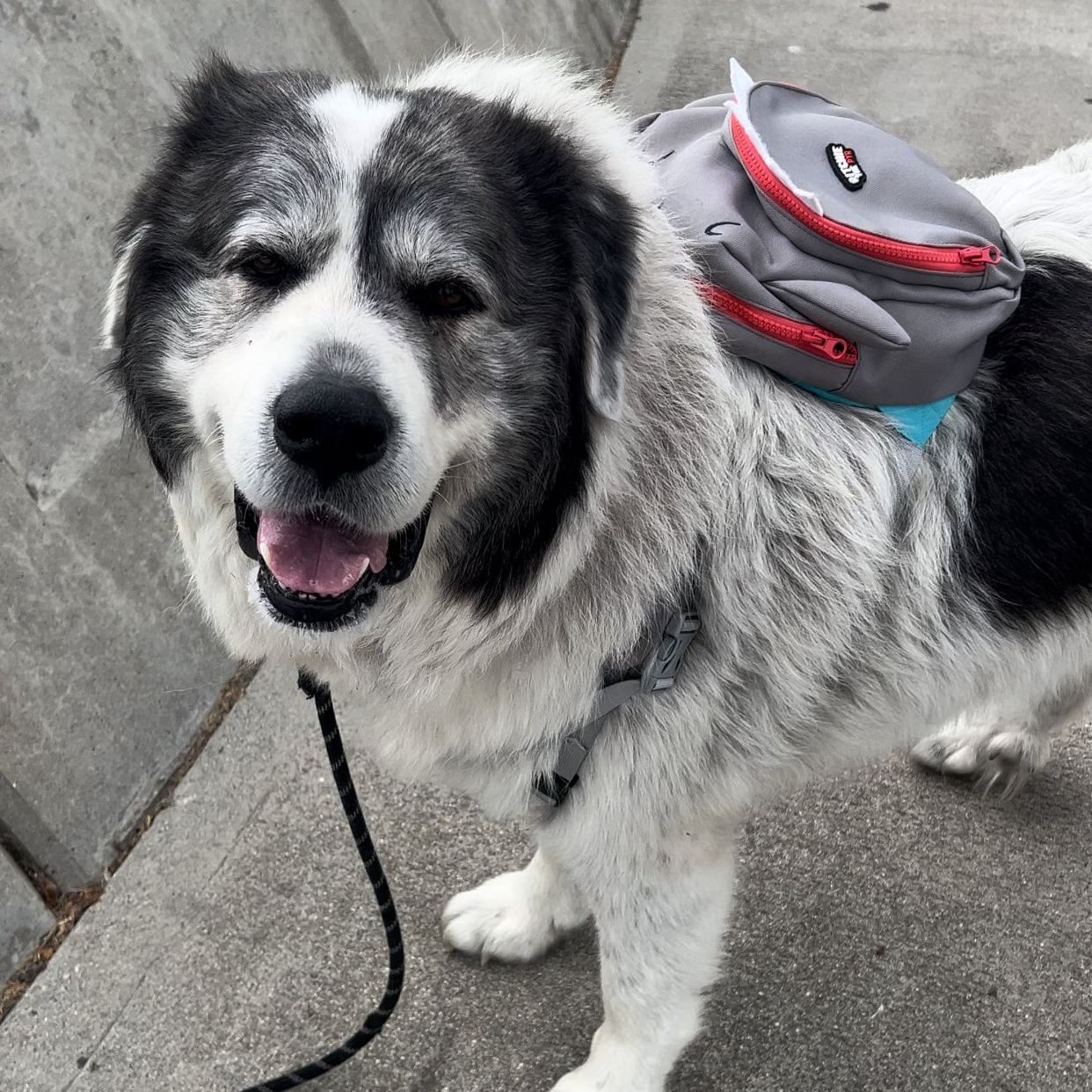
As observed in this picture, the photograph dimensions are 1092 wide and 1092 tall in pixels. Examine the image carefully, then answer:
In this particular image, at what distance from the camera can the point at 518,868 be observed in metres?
2.61

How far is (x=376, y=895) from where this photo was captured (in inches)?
82.9

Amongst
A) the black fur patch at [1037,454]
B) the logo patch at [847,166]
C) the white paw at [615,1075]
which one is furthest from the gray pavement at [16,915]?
the logo patch at [847,166]

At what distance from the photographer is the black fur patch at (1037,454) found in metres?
1.73

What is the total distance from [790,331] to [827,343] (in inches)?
2.5

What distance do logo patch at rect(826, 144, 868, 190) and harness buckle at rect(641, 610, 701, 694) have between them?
0.80 meters

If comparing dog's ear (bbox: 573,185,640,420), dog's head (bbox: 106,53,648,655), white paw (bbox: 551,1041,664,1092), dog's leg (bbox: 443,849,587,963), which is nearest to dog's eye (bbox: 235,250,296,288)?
dog's head (bbox: 106,53,648,655)

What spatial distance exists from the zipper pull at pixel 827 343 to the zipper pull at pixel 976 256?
23cm

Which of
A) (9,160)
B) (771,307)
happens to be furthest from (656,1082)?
(9,160)

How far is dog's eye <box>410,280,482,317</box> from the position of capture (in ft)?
4.90

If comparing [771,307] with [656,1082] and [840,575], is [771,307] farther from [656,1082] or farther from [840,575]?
[656,1082]

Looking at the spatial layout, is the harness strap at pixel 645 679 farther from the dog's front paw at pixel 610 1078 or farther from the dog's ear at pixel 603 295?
the dog's front paw at pixel 610 1078

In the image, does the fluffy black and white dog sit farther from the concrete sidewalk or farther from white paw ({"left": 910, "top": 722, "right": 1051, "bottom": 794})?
white paw ({"left": 910, "top": 722, "right": 1051, "bottom": 794})

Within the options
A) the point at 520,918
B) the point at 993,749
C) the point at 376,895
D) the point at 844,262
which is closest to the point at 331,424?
the point at 844,262

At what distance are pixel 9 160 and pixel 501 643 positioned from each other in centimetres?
201
